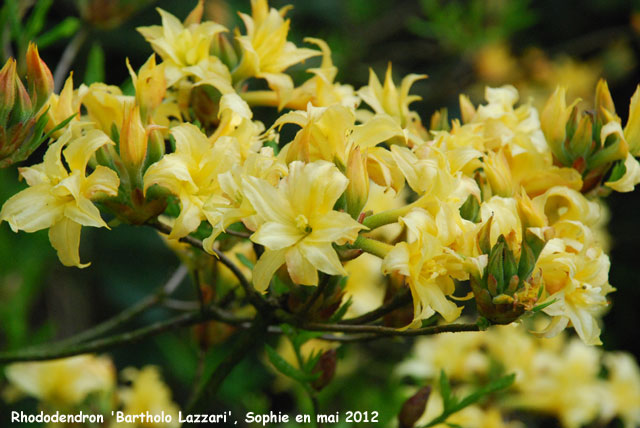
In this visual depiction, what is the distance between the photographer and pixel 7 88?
0.77m

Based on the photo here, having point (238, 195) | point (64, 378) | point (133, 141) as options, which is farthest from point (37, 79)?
point (64, 378)

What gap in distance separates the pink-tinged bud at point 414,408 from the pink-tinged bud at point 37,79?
676 millimetres

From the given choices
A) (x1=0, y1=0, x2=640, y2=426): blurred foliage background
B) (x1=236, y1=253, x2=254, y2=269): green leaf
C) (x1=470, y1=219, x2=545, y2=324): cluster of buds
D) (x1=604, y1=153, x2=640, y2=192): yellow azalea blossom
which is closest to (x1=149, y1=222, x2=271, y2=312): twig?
(x1=236, y1=253, x2=254, y2=269): green leaf

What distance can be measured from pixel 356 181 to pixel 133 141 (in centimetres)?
25

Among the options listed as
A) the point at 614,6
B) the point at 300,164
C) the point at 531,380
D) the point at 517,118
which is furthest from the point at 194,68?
the point at 614,6

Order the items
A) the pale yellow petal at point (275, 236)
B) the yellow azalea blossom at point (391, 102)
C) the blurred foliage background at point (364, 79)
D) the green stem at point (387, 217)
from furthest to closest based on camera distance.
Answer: the blurred foliage background at point (364, 79), the yellow azalea blossom at point (391, 102), the green stem at point (387, 217), the pale yellow petal at point (275, 236)

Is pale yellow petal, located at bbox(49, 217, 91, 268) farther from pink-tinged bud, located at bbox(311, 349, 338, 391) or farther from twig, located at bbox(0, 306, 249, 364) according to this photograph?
pink-tinged bud, located at bbox(311, 349, 338, 391)

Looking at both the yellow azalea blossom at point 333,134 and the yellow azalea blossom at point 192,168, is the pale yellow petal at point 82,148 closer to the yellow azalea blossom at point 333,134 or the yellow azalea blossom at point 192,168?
the yellow azalea blossom at point 192,168

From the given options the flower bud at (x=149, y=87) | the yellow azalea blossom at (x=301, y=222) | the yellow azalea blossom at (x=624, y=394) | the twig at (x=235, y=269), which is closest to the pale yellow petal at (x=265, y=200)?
the yellow azalea blossom at (x=301, y=222)

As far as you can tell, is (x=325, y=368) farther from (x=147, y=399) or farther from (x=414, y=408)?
(x=147, y=399)

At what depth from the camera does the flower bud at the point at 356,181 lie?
75 cm

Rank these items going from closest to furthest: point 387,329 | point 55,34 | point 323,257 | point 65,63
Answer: point 323,257 < point 387,329 < point 55,34 < point 65,63

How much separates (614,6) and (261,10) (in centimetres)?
282

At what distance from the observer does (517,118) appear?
1033 millimetres
